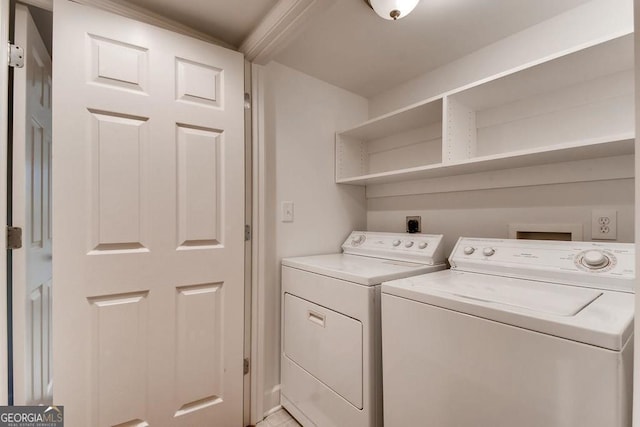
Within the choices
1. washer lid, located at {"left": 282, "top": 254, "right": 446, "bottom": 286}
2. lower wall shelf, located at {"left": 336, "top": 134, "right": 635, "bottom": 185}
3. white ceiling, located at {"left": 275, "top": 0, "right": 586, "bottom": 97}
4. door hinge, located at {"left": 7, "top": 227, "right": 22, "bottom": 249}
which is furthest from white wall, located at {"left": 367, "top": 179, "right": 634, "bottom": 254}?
door hinge, located at {"left": 7, "top": 227, "right": 22, "bottom": 249}

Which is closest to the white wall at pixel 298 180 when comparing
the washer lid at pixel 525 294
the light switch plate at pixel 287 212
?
the light switch plate at pixel 287 212

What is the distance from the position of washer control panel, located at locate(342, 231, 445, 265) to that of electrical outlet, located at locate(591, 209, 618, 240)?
653mm

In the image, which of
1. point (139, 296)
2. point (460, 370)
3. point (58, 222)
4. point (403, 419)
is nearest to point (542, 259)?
point (460, 370)

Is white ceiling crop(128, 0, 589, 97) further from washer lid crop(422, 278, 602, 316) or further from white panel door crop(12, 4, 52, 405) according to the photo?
washer lid crop(422, 278, 602, 316)

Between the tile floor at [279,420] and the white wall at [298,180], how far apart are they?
0.18 ft

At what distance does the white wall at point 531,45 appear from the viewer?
1.25m

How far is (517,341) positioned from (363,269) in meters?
0.70

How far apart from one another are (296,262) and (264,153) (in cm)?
67

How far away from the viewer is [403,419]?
1.07 m

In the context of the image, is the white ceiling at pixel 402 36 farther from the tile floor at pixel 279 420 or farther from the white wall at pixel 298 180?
the tile floor at pixel 279 420

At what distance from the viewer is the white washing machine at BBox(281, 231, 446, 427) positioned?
120 cm

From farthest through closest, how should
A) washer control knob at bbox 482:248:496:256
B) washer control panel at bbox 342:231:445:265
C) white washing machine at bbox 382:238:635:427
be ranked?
washer control panel at bbox 342:231:445:265, washer control knob at bbox 482:248:496:256, white washing machine at bbox 382:238:635:427

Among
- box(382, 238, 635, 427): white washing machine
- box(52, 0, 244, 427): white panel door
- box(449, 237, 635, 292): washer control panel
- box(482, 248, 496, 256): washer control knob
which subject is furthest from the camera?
box(482, 248, 496, 256): washer control knob

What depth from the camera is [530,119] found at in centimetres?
150
